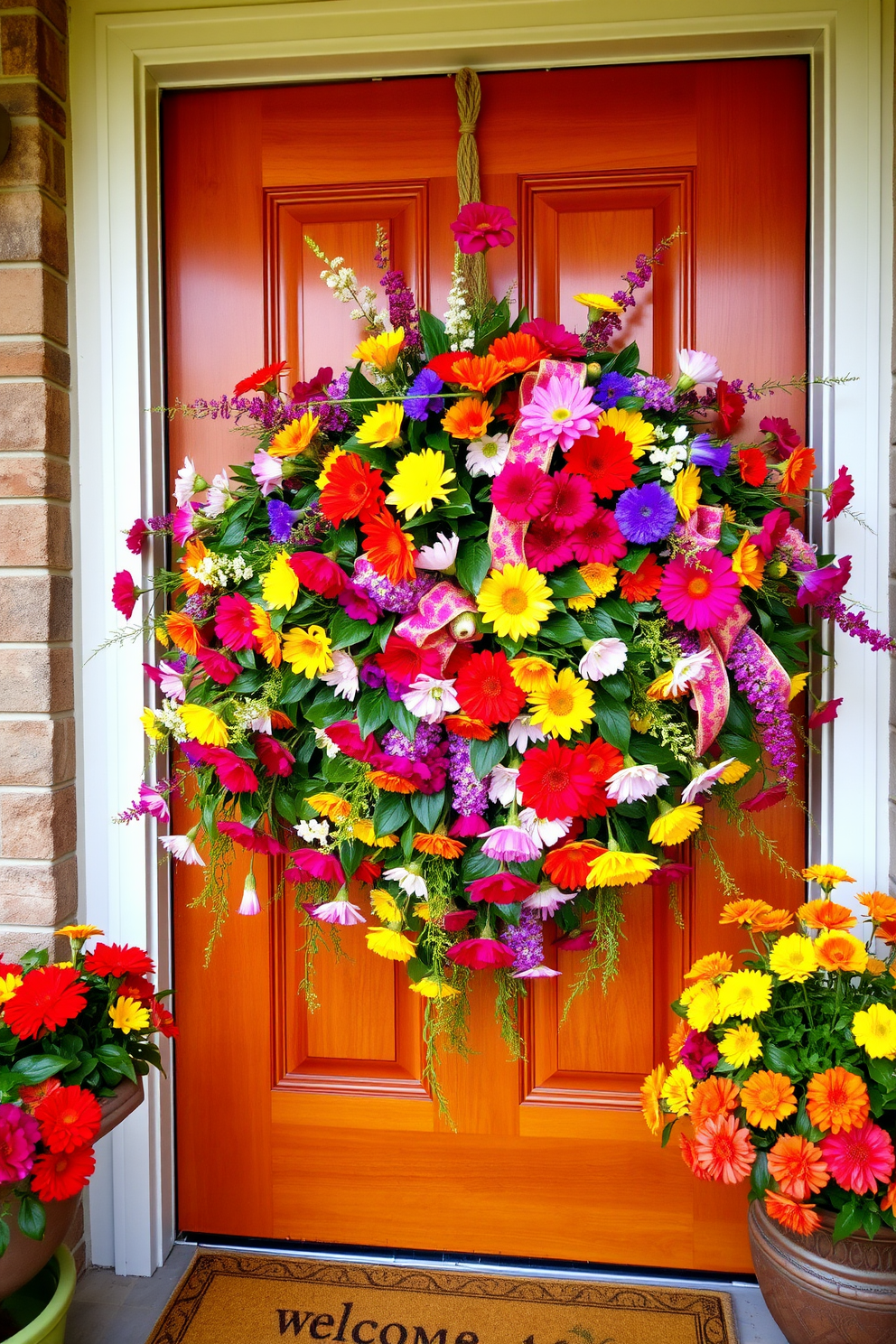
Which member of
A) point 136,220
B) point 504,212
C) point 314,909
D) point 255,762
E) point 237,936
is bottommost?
point 237,936

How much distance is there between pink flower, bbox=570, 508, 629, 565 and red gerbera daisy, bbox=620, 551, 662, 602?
4 cm

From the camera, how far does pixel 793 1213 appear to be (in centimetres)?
104

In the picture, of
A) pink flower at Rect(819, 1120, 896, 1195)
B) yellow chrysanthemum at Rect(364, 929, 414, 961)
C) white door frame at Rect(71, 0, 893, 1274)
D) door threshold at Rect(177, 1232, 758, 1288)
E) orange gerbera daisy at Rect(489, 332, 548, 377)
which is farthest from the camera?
door threshold at Rect(177, 1232, 758, 1288)

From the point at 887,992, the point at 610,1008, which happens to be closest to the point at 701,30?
the point at 887,992

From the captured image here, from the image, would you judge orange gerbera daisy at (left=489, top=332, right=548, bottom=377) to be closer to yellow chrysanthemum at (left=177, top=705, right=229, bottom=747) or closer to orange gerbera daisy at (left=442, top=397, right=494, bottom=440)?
orange gerbera daisy at (left=442, top=397, right=494, bottom=440)

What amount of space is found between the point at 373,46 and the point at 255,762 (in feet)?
3.85

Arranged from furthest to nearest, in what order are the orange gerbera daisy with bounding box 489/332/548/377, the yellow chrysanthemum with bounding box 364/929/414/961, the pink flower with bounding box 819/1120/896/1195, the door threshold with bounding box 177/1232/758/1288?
the door threshold with bounding box 177/1232/758/1288 < the yellow chrysanthemum with bounding box 364/929/414/961 < the orange gerbera daisy with bounding box 489/332/548/377 < the pink flower with bounding box 819/1120/896/1195

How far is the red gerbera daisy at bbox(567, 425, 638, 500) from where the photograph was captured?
1125 millimetres

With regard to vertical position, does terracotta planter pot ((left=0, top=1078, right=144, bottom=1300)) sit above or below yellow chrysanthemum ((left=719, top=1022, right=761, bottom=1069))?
below

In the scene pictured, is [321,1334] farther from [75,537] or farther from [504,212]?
[504,212]

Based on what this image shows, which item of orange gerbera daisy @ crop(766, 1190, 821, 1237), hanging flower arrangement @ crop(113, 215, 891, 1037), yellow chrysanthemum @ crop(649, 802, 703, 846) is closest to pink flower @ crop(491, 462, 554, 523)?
hanging flower arrangement @ crop(113, 215, 891, 1037)

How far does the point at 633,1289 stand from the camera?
1.47 metres

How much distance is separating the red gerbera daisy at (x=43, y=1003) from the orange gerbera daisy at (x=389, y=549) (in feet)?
2.28

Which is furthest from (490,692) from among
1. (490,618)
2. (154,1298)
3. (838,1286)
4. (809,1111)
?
(154,1298)
